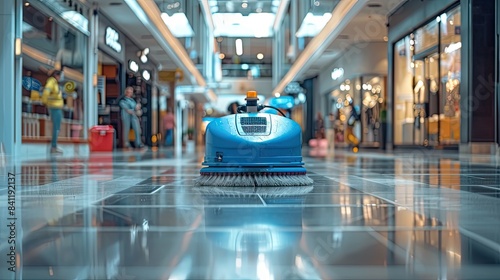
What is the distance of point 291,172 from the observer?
3.92 m

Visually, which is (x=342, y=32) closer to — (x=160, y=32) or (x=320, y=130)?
(x=160, y=32)

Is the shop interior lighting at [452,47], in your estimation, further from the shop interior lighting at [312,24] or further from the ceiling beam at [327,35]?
the shop interior lighting at [312,24]

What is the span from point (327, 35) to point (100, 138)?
920cm

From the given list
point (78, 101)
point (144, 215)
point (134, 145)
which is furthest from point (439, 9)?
point (144, 215)

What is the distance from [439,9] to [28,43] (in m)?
8.55

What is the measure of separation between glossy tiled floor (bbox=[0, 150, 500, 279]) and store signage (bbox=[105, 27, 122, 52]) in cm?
1311

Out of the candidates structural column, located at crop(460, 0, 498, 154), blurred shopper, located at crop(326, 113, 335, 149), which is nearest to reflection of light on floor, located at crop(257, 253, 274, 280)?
structural column, located at crop(460, 0, 498, 154)

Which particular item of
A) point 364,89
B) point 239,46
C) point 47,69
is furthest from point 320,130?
point 47,69

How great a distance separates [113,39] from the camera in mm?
16703

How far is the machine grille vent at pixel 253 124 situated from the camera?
Result: 3865mm

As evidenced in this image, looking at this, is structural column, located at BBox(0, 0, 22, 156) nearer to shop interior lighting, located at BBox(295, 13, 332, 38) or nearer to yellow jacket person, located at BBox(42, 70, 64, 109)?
yellow jacket person, located at BBox(42, 70, 64, 109)

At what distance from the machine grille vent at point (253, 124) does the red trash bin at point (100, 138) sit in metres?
10.7

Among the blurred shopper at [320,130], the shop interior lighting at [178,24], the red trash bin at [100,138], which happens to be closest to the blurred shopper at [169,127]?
the shop interior lighting at [178,24]

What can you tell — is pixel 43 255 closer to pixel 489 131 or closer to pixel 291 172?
pixel 291 172
